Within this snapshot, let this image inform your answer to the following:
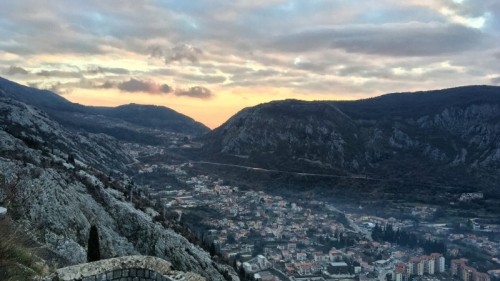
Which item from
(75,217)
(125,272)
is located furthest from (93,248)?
(125,272)

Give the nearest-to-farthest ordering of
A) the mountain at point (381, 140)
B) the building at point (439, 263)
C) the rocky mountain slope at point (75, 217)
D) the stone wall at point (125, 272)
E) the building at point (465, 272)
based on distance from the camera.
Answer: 1. the stone wall at point (125, 272)
2. the rocky mountain slope at point (75, 217)
3. the building at point (465, 272)
4. the building at point (439, 263)
5. the mountain at point (381, 140)

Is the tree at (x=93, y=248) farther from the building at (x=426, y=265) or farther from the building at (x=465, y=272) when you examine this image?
the building at (x=465, y=272)

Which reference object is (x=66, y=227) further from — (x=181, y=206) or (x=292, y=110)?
(x=292, y=110)

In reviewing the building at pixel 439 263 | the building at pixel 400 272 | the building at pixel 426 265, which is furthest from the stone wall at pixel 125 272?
the building at pixel 439 263

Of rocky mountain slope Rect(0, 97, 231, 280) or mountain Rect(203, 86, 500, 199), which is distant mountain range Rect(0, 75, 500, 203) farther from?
rocky mountain slope Rect(0, 97, 231, 280)

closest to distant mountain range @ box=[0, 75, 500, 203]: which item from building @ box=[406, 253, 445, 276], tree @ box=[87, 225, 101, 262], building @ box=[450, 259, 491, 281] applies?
building @ box=[406, 253, 445, 276]

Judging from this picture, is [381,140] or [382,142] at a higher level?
[381,140]

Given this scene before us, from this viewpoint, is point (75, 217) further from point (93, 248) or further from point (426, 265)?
point (426, 265)
